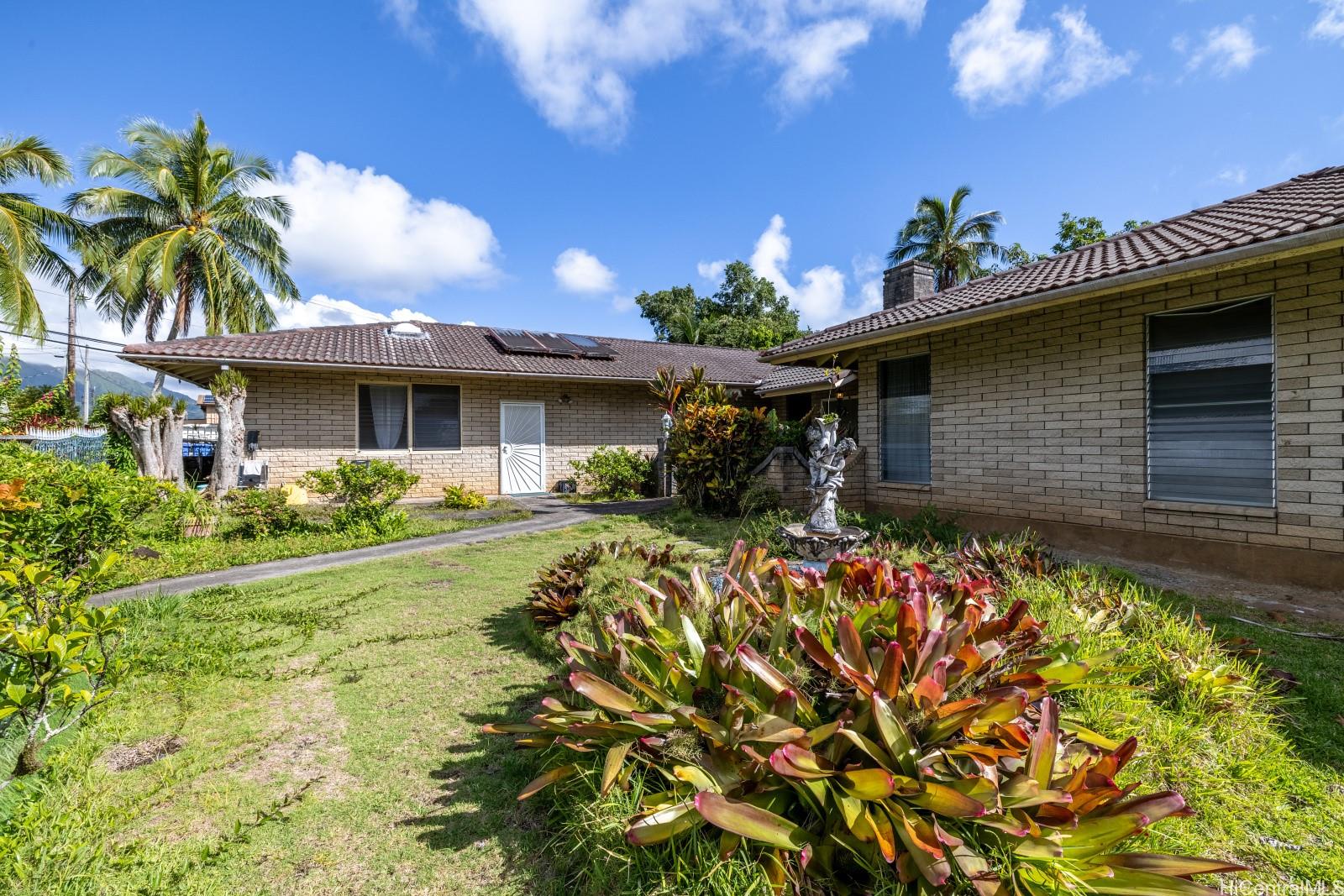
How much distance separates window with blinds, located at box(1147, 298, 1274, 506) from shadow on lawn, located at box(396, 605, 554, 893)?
22.5 feet

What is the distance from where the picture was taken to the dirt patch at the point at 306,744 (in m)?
2.75

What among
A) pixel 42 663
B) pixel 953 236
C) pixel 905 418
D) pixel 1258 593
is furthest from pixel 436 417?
pixel 953 236

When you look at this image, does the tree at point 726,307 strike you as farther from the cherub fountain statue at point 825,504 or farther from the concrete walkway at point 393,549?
the cherub fountain statue at point 825,504

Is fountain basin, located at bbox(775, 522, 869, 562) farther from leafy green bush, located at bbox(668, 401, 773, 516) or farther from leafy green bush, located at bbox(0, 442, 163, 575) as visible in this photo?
leafy green bush, located at bbox(0, 442, 163, 575)

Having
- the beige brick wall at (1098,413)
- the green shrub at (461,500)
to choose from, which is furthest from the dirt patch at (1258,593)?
the green shrub at (461,500)

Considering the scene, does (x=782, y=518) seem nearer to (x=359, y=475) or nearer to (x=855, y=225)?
(x=359, y=475)

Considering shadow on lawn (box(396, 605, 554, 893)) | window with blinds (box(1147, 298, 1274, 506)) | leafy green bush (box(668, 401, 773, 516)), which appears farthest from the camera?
leafy green bush (box(668, 401, 773, 516))

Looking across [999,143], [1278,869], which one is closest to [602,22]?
[999,143]

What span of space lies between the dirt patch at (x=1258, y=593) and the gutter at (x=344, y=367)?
1137 centimetres

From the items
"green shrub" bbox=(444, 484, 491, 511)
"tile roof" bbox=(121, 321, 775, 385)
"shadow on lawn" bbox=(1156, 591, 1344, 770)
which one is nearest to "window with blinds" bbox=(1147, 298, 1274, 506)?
"shadow on lawn" bbox=(1156, 591, 1344, 770)

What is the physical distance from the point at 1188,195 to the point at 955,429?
9.85 metres

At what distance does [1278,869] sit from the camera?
6.53 feet

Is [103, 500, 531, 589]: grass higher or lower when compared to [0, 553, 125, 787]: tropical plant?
lower

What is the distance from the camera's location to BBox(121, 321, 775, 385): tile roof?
36.9ft
